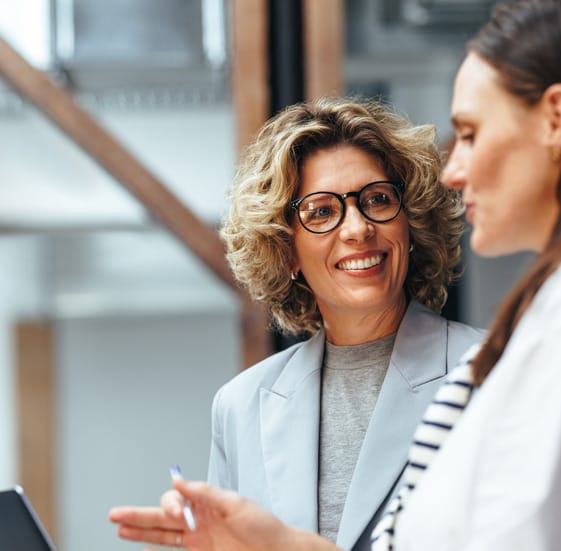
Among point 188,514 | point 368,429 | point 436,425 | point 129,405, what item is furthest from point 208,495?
point 129,405

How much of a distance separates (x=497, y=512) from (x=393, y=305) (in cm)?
63

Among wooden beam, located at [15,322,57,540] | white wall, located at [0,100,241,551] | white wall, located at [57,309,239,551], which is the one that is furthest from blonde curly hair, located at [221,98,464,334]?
wooden beam, located at [15,322,57,540]

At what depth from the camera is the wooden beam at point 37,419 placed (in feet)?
25.0

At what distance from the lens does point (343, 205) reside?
156cm

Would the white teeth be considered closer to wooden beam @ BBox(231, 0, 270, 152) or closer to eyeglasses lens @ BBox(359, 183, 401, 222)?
eyeglasses lens @ BBox(359, 183, 401, 222)

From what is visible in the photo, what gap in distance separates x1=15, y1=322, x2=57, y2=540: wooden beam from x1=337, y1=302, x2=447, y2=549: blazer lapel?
6452 mm

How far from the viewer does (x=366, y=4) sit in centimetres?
509

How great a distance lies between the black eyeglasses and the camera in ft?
5.12

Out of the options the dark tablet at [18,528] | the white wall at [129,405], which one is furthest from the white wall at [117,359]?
the dark tablet at [18,528]

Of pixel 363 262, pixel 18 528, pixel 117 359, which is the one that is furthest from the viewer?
pixel 117 359

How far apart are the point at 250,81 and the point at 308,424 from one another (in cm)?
217

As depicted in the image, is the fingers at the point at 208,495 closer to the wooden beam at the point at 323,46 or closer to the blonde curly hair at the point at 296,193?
the blonde curly hair at the point at 296,193

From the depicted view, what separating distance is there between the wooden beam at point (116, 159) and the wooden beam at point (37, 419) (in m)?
4.36

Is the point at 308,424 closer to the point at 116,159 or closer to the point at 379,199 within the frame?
the point at 379,199
